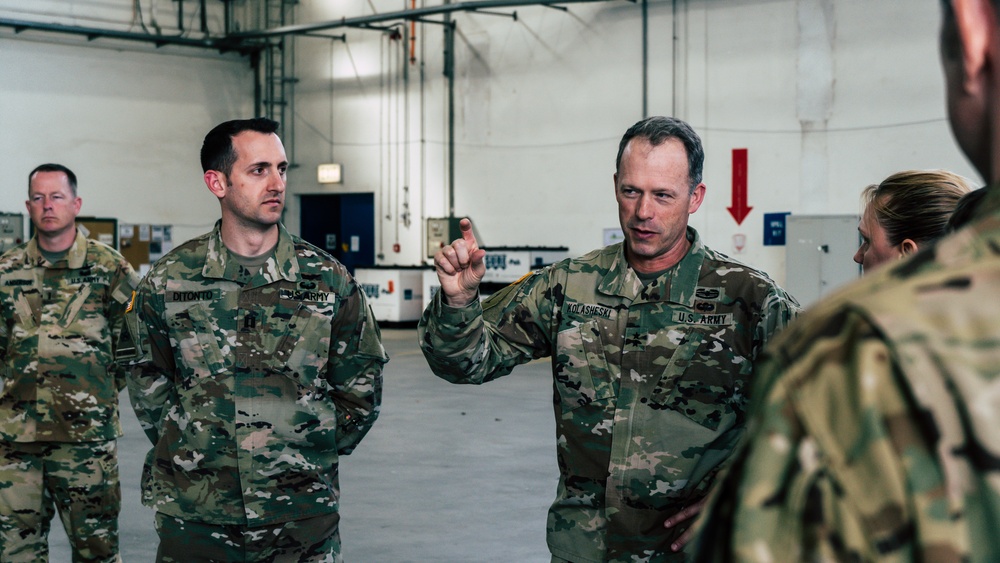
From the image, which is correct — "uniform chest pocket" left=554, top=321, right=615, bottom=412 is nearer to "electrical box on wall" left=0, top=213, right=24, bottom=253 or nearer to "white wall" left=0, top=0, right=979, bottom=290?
"white wall" left=0, top=0, right=979, bottom=290

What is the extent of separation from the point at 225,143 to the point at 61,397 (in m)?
1.90

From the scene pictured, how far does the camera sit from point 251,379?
338cm

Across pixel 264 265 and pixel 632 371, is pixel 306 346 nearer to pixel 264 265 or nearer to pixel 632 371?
pixel 264 265

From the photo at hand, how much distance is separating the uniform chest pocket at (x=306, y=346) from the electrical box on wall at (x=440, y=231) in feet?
48.0

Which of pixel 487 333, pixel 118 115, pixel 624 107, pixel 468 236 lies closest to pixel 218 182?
pixel 487 333

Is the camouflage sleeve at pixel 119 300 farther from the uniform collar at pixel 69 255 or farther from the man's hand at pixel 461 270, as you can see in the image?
the man's hand at pixel 461 270

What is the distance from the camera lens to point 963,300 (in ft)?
2.54

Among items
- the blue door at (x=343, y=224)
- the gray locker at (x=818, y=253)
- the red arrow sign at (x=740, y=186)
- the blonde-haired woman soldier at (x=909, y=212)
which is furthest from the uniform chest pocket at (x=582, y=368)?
the blue door at (x=343, y=224)

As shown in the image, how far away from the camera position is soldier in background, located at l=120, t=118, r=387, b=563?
3285 mm

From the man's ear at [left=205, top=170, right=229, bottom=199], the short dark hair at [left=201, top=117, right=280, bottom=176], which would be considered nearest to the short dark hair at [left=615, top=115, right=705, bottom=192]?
the short dark hair at [left=201, top=117, right=280, bottom=176]

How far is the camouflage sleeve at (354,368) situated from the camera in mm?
3547

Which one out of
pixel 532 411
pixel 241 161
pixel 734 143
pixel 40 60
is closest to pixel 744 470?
pixel 241 161

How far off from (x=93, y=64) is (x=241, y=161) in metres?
17.0

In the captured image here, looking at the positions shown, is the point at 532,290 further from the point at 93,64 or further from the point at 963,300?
the point at 93,64
